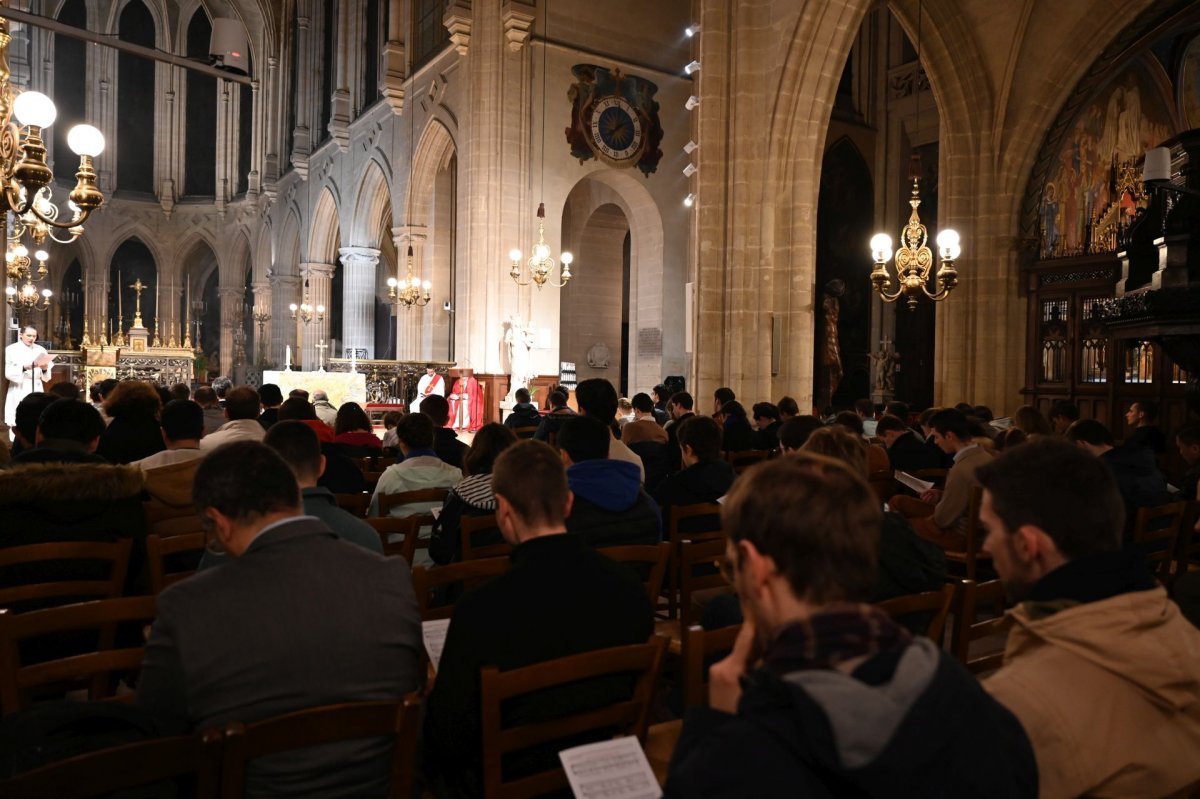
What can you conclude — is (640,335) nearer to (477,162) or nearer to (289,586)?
(477,162)

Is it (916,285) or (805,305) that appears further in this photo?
(805,305)

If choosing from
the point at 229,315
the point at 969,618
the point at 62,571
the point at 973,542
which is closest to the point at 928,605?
the point at 969,618

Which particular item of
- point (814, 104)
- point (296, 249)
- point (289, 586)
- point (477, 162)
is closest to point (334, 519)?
point (289, 586)

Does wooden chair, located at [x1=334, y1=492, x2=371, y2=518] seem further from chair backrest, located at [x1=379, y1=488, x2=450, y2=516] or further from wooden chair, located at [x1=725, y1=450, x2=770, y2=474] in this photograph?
wooden chair, located at [x1=725, y1=450, x2=770, y2=474]

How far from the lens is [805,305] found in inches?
414

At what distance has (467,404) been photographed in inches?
647

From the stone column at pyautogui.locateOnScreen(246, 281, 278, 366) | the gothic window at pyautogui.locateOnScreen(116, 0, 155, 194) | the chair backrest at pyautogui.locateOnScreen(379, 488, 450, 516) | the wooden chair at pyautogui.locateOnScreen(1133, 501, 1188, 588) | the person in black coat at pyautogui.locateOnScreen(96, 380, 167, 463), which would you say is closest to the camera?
the wooden chair at pyautogui.locateOnScreen(1133, 501, 1188, 588)

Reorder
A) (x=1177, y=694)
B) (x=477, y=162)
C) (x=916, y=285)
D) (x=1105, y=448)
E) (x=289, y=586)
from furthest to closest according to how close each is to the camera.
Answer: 1. (x=477, y=162)
2. (x=916, y=285)
3. (x=1105, y=448)
4. (x=289, y=586)
5. (x=1177, y=694)

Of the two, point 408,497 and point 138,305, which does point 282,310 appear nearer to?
point 138,305

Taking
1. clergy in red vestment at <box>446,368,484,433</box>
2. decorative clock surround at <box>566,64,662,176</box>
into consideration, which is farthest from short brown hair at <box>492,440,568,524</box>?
decorative clock surround at <box>566,64,662,176</box>

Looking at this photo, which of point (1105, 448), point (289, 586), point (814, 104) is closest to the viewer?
point (289, 586)

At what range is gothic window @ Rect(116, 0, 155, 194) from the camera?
3191 centimetres

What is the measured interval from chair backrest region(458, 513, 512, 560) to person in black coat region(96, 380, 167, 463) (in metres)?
2.31

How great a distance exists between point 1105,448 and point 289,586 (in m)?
4.93
